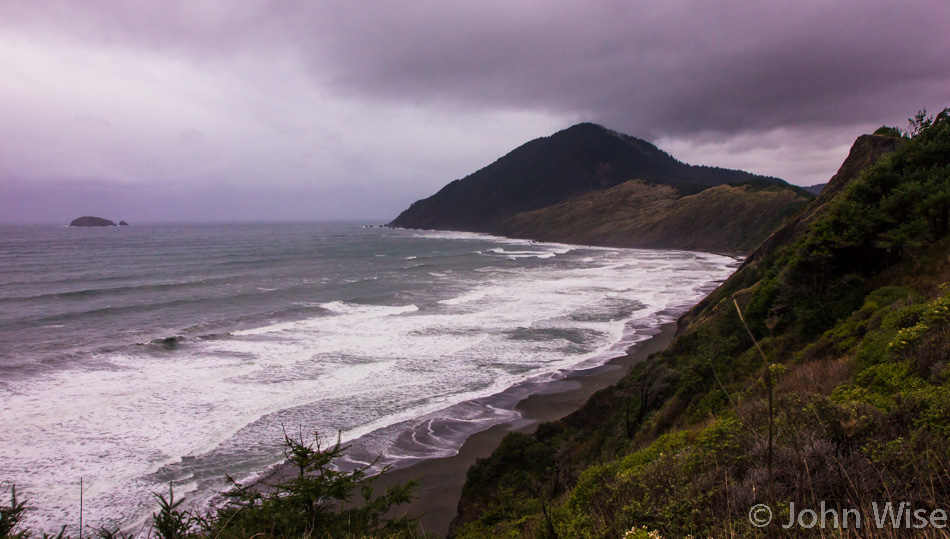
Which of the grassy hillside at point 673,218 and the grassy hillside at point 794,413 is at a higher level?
the grassy hillside at point 673,218

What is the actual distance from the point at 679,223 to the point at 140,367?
100200 millimetres

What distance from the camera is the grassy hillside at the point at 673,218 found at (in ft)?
281

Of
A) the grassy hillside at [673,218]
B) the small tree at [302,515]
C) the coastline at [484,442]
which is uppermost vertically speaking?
the grassy hillside at [673,218]

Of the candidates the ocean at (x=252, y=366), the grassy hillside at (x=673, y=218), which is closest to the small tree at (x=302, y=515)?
the ocean at (x=252, y=366)

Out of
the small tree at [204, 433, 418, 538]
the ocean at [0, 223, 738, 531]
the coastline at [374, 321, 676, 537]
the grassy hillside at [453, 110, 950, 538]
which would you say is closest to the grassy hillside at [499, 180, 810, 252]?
the ocean at [0, 223, 738, 531]

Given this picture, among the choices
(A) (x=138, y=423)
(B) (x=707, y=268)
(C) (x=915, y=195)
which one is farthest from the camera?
(B) (x=707, y=268)

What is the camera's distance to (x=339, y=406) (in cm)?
1582

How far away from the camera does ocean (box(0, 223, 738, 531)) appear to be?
1237 cm

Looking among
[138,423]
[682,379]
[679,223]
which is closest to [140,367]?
[138,423]

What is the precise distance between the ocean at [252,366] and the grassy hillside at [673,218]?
51046mm

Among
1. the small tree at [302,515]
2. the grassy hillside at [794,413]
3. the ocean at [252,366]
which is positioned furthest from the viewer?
the ocean at [252,366]

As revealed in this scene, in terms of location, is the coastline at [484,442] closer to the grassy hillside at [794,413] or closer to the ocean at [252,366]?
the ocean at [252,366]

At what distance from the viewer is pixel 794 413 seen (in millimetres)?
4031

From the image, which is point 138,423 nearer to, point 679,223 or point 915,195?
point 915,195
